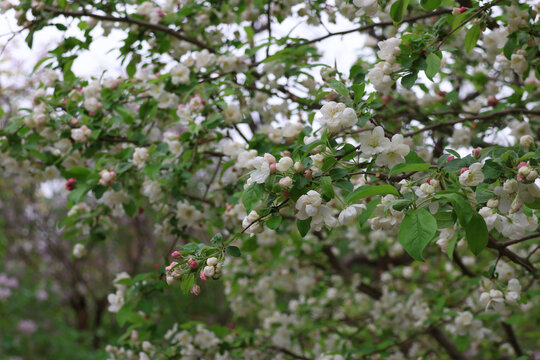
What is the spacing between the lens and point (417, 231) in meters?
0.97

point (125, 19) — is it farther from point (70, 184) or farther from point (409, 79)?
point (409, 79)

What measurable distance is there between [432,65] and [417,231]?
0.53 m

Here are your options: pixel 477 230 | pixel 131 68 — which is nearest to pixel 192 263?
pixel 477 230

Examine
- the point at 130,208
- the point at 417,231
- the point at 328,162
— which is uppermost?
the point at 130,208

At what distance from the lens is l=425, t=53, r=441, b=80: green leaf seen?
49.4 inches

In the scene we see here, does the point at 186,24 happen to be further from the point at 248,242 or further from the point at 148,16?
the point at 248,242

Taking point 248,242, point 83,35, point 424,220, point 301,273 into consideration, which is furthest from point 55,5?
point 301,273

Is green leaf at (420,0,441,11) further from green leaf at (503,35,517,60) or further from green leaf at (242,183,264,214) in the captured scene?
green leaf at (242,183,264,214)

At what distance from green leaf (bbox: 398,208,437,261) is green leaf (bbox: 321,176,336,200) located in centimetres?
18

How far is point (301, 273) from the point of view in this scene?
3.23 meters

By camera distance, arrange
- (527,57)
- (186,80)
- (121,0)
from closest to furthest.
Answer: (527,57), (186,80), (121,0)

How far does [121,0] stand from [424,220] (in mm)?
1828

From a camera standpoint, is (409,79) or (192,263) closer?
(192,263)

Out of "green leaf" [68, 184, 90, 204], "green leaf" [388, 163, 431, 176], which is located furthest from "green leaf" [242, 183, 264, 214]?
"green leaf" [68, 184, 90, 204]
